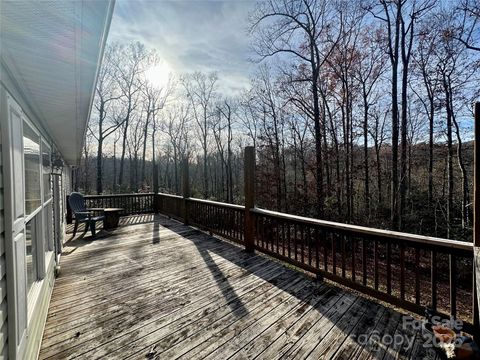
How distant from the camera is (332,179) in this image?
425 inches

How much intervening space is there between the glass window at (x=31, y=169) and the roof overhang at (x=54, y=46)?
311 millimetres

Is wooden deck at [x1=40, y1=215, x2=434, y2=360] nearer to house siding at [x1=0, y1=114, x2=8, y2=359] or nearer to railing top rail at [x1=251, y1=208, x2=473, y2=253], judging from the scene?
railing top rail at [x1=251, y1=208, x2=473, y2=253]

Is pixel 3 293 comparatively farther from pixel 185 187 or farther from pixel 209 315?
pixel 185 187

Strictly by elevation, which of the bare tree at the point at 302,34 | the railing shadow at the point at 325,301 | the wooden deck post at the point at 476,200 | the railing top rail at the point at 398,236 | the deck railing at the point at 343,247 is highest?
the bare tree at the point at 302,34

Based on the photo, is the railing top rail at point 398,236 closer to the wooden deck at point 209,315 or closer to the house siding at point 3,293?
the wooden deck at point 209,315

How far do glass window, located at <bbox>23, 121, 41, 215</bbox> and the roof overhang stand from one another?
0.31m

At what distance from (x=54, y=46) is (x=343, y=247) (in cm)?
335

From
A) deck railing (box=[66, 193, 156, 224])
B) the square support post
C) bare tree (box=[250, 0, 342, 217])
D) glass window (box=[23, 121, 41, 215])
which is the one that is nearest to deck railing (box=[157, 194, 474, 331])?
the square support post

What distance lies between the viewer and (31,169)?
6.91 feet

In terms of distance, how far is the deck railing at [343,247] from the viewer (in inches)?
89.3

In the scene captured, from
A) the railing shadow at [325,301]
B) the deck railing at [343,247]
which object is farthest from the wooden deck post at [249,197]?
the railing shadow at [325,301]

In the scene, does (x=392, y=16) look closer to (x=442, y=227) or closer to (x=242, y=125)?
(x=442, y=227)

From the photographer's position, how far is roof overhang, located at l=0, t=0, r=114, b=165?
0.97 m

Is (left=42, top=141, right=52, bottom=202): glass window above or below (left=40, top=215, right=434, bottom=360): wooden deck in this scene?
above
